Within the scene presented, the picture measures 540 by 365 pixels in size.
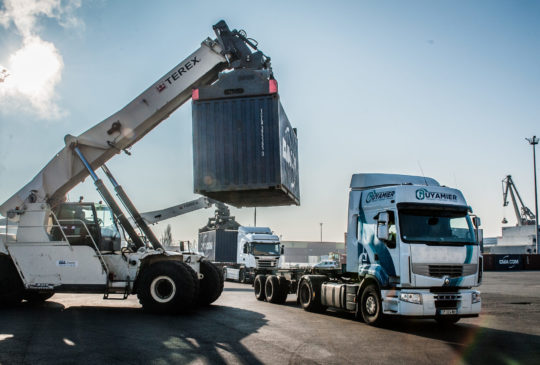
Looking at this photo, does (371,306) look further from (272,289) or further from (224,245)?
(224,245)

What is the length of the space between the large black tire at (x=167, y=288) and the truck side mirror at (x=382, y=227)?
15.7 feet

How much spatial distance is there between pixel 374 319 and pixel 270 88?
6311 millimetres

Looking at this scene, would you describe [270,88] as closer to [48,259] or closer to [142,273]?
[142,273]

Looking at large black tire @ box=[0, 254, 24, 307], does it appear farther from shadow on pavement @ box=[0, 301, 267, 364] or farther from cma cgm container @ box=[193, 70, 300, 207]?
cma cgm container @ box=[193, 70, 300, 207]

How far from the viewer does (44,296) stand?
14.8 meters

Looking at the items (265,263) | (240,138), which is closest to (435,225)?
(240,138)

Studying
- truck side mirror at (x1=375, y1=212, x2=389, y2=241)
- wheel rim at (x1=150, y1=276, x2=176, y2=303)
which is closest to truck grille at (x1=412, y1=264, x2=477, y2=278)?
truck side mirror at (x1=375, y1=212, x2=389, y2=241)

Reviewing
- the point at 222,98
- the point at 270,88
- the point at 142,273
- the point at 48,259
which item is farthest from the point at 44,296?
the point at 270,88

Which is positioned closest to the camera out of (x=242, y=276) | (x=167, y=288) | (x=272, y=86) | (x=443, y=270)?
(x=443, y=270)

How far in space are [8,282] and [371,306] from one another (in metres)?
9.49

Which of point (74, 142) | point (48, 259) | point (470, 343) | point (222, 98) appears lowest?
point (470, 343)

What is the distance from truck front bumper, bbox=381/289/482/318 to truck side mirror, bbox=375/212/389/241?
122cm

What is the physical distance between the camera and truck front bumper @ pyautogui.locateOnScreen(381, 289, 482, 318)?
10.4 meters

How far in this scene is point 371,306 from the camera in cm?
1148
